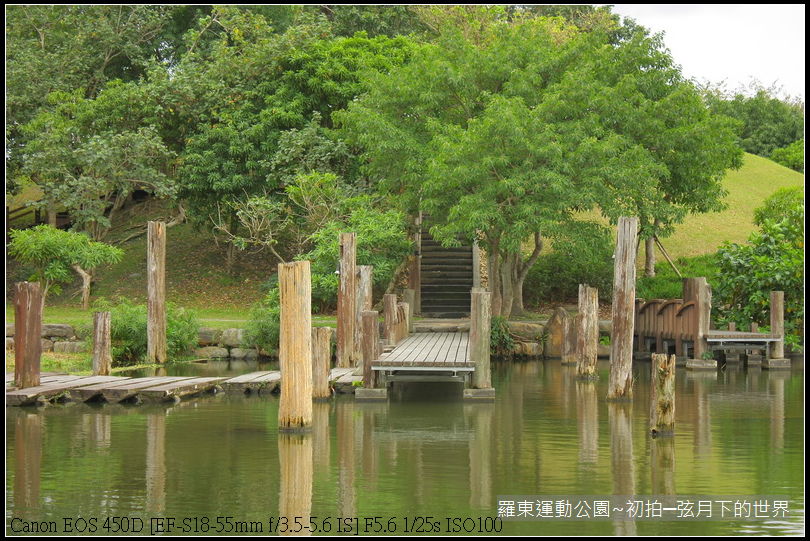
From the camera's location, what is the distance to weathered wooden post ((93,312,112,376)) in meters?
20.0

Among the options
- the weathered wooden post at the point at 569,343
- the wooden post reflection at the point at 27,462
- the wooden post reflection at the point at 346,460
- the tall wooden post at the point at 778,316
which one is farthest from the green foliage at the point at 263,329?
the tall wooden post at the point at 778,316

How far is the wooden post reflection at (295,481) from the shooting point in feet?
30.8

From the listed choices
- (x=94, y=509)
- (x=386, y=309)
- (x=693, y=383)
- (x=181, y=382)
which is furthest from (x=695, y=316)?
(x=94, y=509)

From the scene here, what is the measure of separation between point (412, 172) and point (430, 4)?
16745 mm

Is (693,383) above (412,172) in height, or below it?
below

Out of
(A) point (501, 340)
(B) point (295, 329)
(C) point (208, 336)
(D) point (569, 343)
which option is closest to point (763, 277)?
(D) point (569, 343)

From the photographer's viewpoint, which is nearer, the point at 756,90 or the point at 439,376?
the point at 439,376

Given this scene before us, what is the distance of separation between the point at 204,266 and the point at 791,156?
3198 cm

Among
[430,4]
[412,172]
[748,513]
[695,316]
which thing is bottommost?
[748,513]

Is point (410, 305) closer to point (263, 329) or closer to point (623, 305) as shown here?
point (263, 329)

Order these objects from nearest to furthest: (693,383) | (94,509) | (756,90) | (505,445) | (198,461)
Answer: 1. (94,509)
2. (198,461)
3. (505,445)
4. (693,383)
5. (756,90)

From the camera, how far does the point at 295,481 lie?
1108cm

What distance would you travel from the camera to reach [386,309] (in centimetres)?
2094

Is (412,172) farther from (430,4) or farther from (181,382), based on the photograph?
(430,4)
